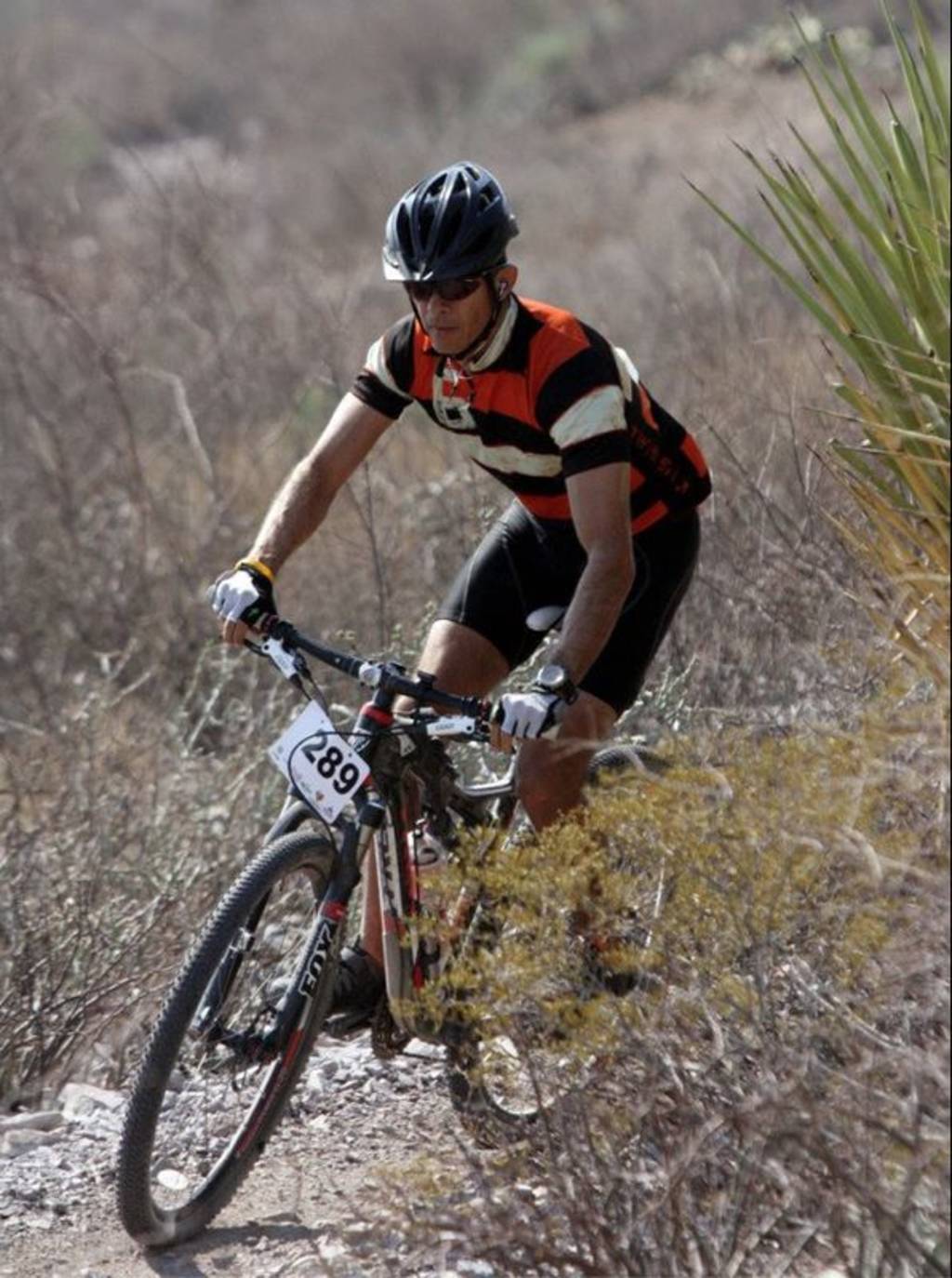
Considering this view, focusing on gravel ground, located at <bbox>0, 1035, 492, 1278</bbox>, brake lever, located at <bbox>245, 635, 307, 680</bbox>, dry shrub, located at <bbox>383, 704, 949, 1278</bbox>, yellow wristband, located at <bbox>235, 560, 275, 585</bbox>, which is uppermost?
yellow wristband, located at <bbox>235, 560, 275, 585</bbox>

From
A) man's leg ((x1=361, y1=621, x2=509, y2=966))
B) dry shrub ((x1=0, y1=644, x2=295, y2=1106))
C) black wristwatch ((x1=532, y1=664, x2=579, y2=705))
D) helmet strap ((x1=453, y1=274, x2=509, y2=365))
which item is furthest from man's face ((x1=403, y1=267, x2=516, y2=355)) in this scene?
dry shrub ((x1=0, y1=644, x2=295, y2=1106))

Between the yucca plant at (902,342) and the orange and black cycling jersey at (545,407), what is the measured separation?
0.52 m

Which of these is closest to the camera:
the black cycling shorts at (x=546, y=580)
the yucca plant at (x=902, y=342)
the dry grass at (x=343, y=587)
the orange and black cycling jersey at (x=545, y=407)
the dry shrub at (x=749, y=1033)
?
the dry shrub at (x=749, y=1033)

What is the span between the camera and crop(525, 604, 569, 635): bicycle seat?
5539 millimetres

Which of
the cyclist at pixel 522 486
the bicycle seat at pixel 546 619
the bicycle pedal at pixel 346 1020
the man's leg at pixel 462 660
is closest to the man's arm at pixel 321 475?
the cyclist at pixel 522 486

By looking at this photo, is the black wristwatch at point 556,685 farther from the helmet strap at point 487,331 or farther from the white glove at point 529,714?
the helmet strap at point 487,331

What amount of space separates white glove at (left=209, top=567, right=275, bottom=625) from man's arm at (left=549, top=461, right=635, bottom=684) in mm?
686

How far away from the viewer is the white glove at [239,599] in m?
5.13

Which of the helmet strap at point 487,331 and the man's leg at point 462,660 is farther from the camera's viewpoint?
the man's leg at point 462,660

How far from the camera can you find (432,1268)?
4.56 meters

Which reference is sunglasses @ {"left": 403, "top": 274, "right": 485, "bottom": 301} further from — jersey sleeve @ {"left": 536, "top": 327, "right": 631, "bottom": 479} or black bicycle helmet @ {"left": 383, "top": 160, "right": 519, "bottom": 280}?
jersey sleeve @ {"left": 536, "top": 327, "right": 631, "bottom": 479}

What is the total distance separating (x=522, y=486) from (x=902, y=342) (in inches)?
48.6

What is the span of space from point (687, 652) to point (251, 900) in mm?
3231

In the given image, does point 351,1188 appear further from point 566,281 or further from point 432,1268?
point 566,281
